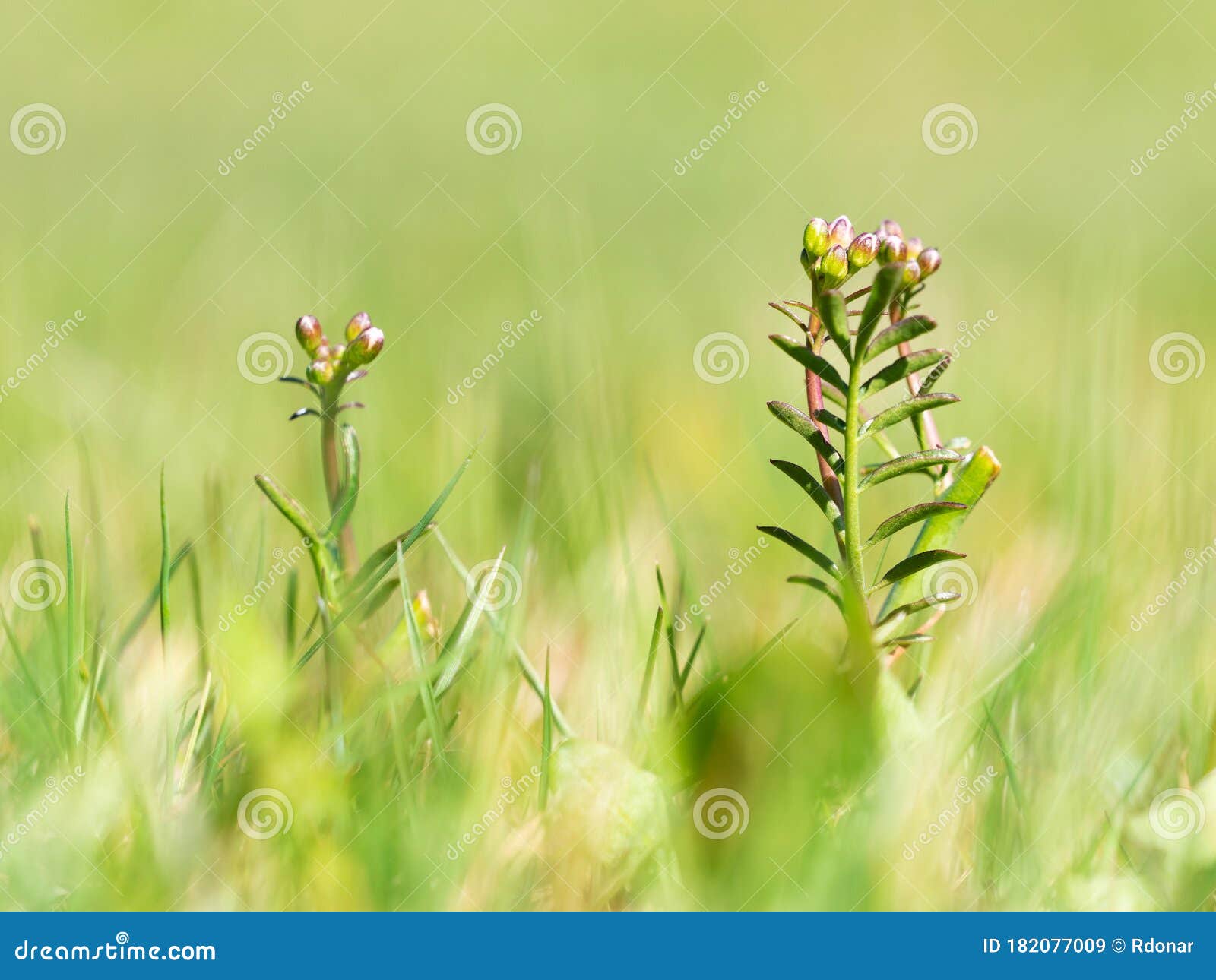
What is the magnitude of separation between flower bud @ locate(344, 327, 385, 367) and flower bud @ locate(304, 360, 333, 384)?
29mm

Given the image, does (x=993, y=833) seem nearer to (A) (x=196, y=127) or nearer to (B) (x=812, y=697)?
(B) (x=812, y=697)

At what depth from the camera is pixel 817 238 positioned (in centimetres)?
142

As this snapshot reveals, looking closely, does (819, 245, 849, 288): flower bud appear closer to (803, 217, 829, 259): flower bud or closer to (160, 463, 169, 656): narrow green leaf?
(803, 217, 829, 259): flower bud

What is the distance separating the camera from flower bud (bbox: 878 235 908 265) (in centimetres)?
144

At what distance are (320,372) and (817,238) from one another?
71 centimetres

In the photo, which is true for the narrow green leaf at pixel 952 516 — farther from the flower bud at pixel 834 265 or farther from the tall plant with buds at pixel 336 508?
the tall plant with buds at pixel 336 508

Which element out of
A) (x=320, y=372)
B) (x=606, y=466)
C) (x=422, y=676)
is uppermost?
(x=606, y=466)

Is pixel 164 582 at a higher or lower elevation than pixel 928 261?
lower

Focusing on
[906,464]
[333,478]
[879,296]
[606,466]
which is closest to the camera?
[879,296]

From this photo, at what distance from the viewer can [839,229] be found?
145 cm

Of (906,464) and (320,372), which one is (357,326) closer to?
(320,372)

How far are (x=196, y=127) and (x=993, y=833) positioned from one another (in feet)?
22.6

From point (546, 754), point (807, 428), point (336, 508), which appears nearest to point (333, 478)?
point (336, 508)

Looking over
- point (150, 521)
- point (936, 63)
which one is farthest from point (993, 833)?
point (936, 63)
